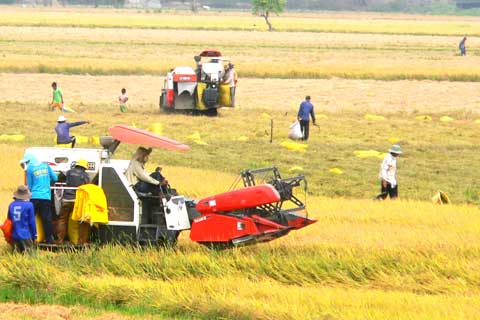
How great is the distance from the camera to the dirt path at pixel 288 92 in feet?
152

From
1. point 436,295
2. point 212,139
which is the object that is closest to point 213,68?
point 212,139

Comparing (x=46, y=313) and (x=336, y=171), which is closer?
(x=46, y=313)

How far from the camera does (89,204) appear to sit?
15812 mm

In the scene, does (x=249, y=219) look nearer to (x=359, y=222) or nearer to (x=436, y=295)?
(x=436, y=295)

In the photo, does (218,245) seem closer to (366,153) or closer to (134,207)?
(134,207)

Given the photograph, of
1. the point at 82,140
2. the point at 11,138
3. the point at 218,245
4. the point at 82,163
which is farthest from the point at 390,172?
the point at 11,138

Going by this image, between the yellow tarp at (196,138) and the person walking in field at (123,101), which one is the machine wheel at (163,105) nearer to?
the person walking in field at (123,101)

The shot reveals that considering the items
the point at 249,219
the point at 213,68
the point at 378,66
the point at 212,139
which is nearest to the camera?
the point at 249,219

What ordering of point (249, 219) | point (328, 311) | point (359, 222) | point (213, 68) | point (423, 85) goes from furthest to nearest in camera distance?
point (423, 85)
point (213, 68)
point (359, 222)
point (249, 219)
point (328, 311)

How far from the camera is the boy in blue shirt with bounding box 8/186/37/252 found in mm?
15570

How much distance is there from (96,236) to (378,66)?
2066 inches

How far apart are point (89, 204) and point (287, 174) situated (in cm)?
1167

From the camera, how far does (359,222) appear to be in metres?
19.8

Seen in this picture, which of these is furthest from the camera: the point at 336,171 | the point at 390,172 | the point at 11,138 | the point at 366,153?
the point at 11,138
